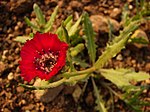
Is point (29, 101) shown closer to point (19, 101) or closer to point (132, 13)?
point (19, 101)

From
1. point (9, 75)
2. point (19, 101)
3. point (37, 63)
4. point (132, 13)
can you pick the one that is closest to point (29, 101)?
point (19, 101)

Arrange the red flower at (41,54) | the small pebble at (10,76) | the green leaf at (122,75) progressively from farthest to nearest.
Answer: the small pebble at (10,76)
the green leaf at (122,75)
the red flower at (41,54)

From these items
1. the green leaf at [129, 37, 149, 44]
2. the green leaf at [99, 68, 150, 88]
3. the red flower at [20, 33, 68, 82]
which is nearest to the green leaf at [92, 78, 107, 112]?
the green leaf at [99, 68, 150, 88]

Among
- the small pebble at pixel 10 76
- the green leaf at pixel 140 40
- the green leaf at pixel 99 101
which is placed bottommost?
the green leaf at pixel 99 101

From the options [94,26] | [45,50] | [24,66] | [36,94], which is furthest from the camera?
[94,26]

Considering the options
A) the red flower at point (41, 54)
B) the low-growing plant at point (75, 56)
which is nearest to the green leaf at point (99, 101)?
the low-growing plant at point (75, 56)

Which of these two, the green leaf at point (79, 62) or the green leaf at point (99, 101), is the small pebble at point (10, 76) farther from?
the green leaf at point (99, 101)

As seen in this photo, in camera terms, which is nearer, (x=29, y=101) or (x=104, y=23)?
(x=29, y=101)
